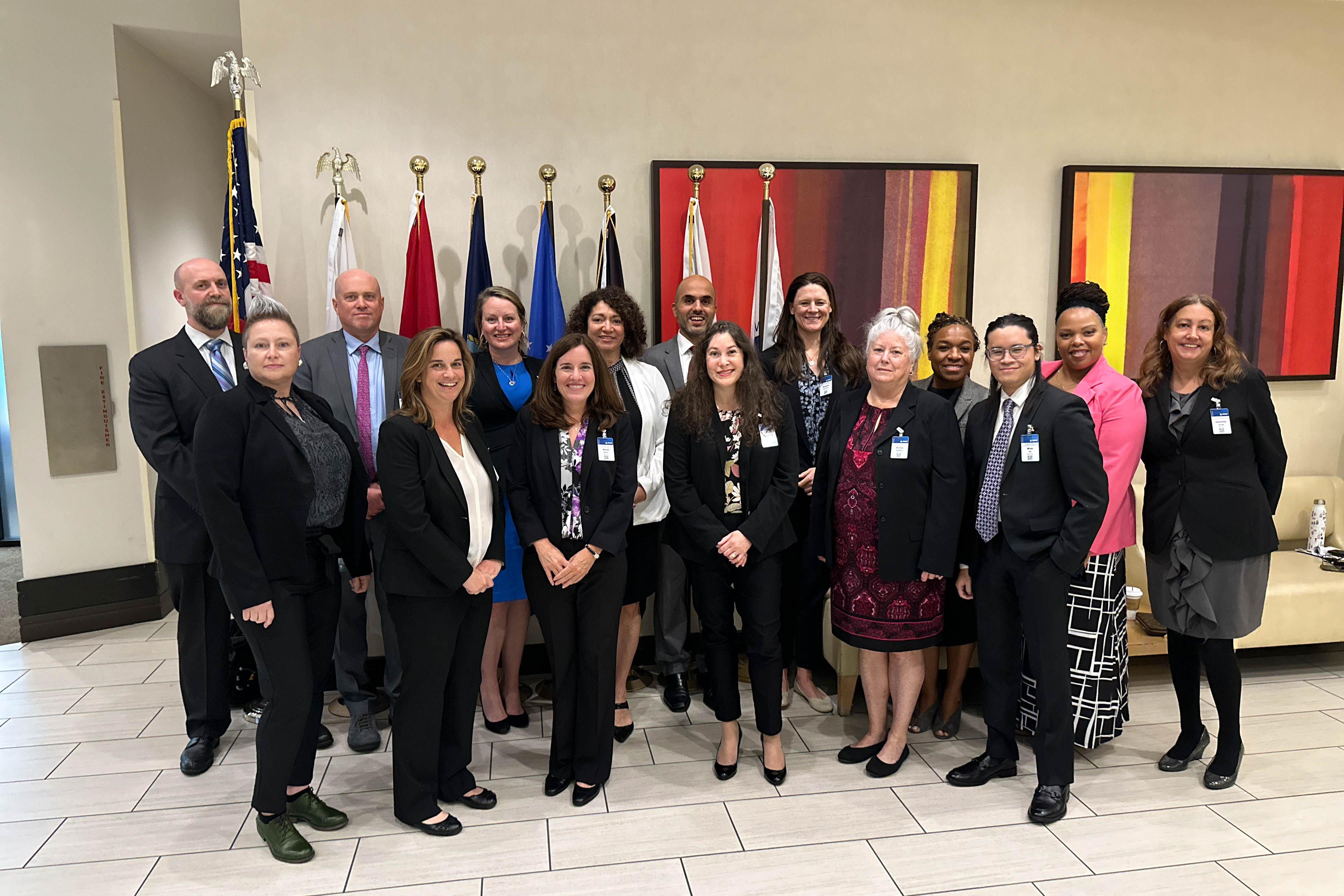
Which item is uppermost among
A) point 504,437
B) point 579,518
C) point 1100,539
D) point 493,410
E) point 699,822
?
point 493,410

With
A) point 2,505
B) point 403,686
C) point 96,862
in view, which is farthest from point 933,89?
point 2,505

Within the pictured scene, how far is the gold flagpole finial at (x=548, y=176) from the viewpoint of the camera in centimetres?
420

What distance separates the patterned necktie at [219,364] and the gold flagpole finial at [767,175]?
266cm

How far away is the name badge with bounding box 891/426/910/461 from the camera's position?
10.2ft

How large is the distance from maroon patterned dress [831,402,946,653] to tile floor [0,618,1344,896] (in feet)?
1.90

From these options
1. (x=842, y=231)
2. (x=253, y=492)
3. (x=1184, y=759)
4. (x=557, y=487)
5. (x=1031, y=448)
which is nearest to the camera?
(x=253, y=492)

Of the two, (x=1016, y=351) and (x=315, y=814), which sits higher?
(x=1016, y=351)

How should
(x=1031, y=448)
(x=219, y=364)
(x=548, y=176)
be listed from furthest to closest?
(x=548, y=176) → (x=219, y=364) → (x=1031, y=448)

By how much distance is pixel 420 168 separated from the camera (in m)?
4.09

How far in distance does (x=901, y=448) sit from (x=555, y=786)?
1805 mm

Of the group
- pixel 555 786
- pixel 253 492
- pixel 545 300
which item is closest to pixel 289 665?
pixel 253 492

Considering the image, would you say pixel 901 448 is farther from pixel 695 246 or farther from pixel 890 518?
pixel 695 246

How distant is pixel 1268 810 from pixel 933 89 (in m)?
3.66

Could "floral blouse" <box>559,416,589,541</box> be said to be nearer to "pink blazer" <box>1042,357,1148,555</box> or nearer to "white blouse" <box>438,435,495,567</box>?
"white blouse" <box>438,435,495,567</box>
